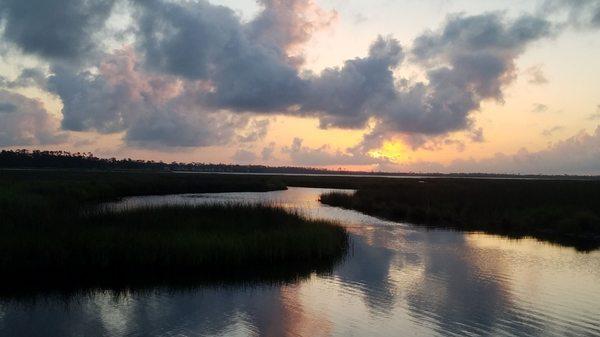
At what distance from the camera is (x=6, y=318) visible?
13.2 m

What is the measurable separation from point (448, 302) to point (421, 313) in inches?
64.3

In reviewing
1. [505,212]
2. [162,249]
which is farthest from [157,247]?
[505,212]

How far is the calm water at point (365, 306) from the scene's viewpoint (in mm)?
12828

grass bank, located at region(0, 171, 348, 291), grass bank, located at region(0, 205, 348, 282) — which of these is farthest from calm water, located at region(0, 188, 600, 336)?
grass bank, located at region(0, 205, 348, 282)

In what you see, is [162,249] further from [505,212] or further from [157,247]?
[505,212]

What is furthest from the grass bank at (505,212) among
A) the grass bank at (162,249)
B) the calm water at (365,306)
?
the grass bank at (162,249)

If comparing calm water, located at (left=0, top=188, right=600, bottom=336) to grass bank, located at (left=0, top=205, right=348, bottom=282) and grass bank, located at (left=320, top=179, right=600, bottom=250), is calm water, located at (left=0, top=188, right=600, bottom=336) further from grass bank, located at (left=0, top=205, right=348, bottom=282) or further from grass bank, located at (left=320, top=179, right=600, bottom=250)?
grass bank, located at (left=320, top=179, right=600, bottom=250)

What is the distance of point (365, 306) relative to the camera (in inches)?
595

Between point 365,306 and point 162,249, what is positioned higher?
point 162,249

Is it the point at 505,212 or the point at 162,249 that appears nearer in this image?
the point at 162,249

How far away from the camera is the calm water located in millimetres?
12828

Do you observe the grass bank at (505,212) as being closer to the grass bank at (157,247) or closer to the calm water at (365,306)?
the calm water at (365,306)

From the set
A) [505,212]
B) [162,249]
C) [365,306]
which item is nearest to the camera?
[365,306]

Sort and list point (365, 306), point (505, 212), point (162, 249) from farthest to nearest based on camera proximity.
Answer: point (505, 212), point (162, 249), point (365, 306)
